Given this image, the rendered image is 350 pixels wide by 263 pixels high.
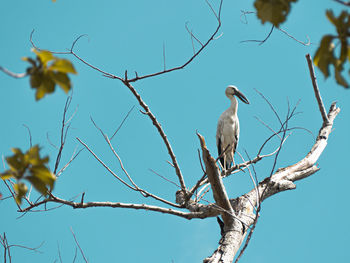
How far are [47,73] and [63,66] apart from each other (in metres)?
0.07

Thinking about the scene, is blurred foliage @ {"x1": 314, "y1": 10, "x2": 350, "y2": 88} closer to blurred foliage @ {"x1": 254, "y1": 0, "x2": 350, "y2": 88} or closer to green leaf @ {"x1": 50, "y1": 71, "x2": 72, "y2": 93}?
blurred foliage @ {"x1": 254, "y1": 0, "x2": 350, "y2": 88}

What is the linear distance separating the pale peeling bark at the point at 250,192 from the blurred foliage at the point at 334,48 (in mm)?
1534

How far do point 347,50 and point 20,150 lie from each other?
1075mm

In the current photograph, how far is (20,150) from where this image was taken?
139cm

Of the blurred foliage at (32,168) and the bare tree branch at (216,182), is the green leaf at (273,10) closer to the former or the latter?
the blurred foliage at (32,168)

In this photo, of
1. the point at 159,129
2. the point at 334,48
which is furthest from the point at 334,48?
the point at 159,129

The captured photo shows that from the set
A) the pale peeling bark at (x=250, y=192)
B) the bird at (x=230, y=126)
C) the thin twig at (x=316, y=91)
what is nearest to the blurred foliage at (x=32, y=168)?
the pale peeling bark at (x=250, y=192)

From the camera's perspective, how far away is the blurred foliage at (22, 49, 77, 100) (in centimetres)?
126

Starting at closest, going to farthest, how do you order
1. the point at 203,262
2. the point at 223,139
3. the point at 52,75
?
the point at 52,75, the point at 203,262, the point at 223,139

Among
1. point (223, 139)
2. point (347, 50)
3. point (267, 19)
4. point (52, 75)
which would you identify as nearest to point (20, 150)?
point (52, 75)

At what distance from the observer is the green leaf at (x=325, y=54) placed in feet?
4.29

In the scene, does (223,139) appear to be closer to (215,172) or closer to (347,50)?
(215,172)

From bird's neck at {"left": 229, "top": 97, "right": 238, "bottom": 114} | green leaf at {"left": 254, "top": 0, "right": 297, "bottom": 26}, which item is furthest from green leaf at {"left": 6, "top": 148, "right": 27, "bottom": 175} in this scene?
bird's neck at {"left": 229, "top": 97, "right": 238, "bottom": 114}

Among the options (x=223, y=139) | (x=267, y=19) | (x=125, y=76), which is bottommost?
(x=267, y=19)
